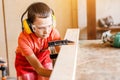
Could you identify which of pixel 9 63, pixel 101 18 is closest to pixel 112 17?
pixel 101 18

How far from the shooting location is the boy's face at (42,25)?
1151 mm

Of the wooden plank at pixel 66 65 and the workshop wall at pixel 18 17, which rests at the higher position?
the workshop wall at pixel 18 17

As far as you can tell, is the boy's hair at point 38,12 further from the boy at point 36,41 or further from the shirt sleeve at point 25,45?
the shirt sleeve at point 25,45

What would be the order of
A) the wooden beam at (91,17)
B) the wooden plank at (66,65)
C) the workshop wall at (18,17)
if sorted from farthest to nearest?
the workshop wall at (18,17) → the wooden beam at (91,17) → the wooden plank at (66,65)

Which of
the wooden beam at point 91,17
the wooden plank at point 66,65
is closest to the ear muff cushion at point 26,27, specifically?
the wooden plank at point 66,65

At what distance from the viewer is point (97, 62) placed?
1.23 metres

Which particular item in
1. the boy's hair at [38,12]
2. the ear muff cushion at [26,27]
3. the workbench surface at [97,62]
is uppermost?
the boy's hair at [38,12]

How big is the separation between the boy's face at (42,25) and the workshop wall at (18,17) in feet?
3.18

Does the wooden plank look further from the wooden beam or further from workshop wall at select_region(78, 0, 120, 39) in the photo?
workshop wall at select_region(78, 0, 120, 39)

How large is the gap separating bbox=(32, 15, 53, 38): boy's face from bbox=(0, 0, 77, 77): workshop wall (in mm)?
968

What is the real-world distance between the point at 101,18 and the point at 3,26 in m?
0.85

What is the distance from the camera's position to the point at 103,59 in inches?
50.3

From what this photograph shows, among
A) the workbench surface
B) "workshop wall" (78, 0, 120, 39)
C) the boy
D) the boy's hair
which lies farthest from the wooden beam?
the boy's hair

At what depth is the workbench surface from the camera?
1054mm
